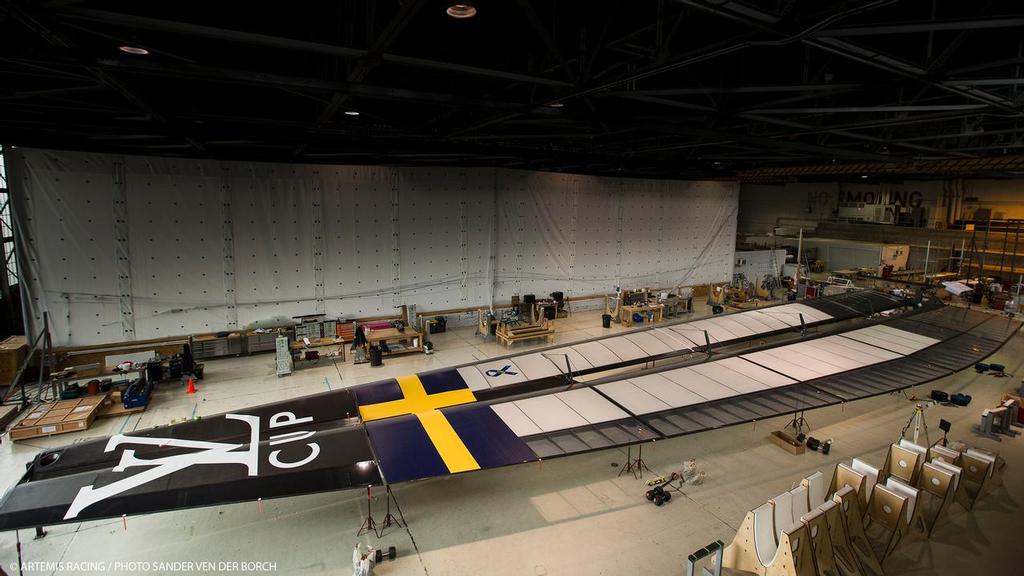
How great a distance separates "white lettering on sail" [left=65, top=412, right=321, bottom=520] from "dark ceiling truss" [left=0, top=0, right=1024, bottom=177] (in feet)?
15.5

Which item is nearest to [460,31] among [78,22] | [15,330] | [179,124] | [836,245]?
[78,22]

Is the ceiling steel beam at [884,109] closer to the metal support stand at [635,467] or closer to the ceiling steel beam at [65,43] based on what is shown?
the metal support stand at [635,467]

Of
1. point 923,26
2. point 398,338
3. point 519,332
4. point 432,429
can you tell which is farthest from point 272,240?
point 923,26

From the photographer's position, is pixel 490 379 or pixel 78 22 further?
pixel 490 379

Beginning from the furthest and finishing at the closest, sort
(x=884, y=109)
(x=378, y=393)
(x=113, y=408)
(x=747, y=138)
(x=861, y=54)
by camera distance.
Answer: (x=747, y=138) → (x=113, y=408) → (x=378, y=393) → (x=884, y=109) → (x=861, y=54)

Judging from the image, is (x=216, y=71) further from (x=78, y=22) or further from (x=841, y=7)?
(x=841, y=7)

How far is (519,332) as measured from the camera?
1543 centimetres

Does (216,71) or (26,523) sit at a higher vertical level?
(216,71)

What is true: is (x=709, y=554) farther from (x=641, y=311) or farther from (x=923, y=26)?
(x=641, y=311)

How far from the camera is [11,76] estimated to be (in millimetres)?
7137

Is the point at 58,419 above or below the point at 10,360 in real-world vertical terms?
below

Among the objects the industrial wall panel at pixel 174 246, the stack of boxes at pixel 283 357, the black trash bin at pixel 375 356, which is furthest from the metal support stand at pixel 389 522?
the industrial wall panel at pixel 174 246

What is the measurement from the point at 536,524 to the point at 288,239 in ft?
39.7

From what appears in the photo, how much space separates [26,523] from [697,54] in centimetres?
867
